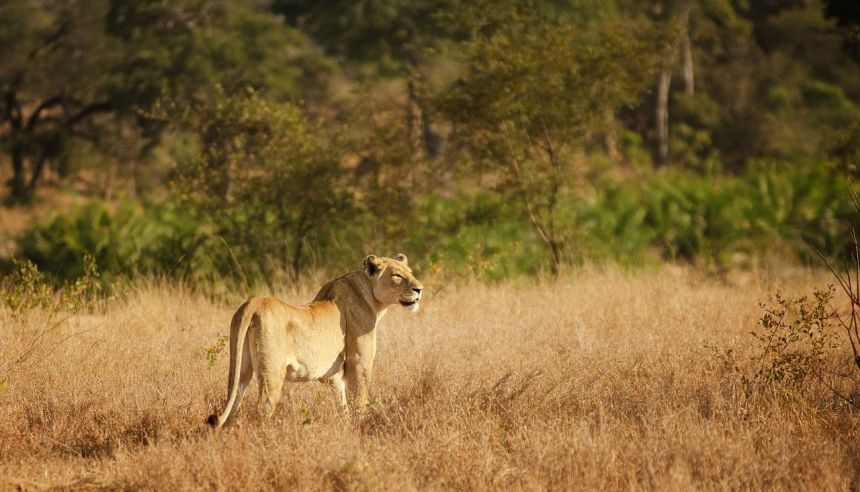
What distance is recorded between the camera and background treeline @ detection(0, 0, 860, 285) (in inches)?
553

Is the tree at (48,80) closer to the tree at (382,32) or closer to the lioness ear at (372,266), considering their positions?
the tree at (382,32)

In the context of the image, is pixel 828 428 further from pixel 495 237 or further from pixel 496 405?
pixel 495 237

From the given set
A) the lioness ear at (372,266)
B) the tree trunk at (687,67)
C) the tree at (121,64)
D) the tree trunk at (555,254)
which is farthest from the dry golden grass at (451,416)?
the tree trunk at (687,67)

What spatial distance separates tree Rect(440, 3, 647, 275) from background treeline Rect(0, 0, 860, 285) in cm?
3

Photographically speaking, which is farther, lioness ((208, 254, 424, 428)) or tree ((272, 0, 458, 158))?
tree ((272, 0, 458, 158))

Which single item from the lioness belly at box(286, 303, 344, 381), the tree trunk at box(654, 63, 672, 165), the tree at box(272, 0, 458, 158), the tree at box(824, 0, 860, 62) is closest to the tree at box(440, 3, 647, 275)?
the lioness belly at box(286, 303, 344, 381)

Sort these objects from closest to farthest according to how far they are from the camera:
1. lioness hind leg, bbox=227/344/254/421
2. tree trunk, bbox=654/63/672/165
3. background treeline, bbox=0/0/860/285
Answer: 1. lioness hind leg, bbox=227/344/254/421
2. background treeline, bbox=0/0/860/285
3. tree trunk, bbox=654/63/672/165

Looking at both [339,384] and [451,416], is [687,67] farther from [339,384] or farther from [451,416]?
[451,416]

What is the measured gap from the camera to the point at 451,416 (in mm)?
6789

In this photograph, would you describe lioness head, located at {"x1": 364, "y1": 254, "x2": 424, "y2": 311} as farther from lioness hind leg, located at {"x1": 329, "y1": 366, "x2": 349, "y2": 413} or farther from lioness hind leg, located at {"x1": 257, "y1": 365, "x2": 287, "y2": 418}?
lioness hind leg, located at {"x1": 257, "y1": 365, "x2": 287, "y2": 418}

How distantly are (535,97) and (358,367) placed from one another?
7.75m

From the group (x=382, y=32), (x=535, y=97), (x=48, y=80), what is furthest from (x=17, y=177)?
(x=535, y=97)

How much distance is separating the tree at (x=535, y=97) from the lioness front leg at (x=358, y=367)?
7204mm

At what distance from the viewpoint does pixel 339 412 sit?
7043 mm
